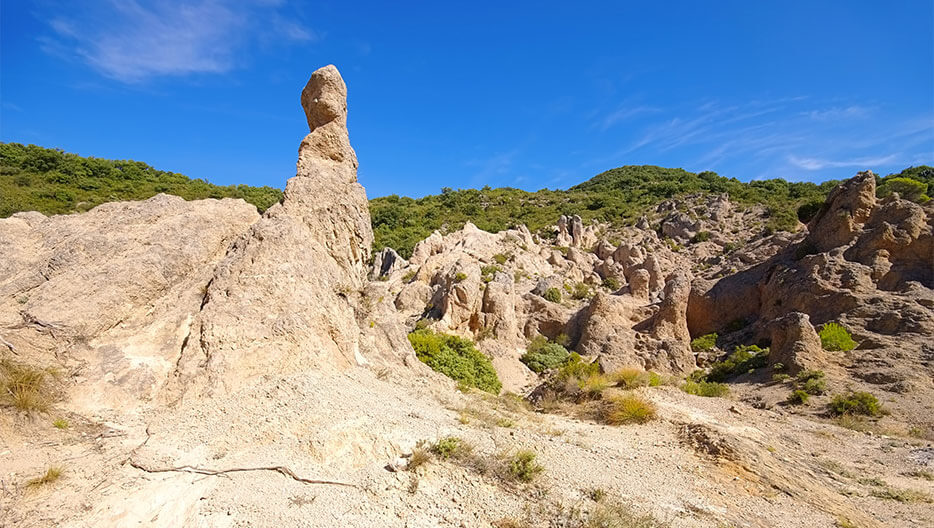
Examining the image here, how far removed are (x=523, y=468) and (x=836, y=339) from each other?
1553cm

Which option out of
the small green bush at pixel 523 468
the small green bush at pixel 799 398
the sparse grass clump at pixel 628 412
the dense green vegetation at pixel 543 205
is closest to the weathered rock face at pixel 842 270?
the small green bush at pixel 799 398

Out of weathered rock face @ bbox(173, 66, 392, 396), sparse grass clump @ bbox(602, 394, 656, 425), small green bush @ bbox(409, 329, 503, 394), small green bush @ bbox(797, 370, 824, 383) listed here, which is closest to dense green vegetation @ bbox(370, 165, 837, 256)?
small green bush @ bbox(409, 329, 503, 394)

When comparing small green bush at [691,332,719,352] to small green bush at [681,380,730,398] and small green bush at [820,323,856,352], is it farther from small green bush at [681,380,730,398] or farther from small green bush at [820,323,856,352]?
small green bush at [681,380,730,398]

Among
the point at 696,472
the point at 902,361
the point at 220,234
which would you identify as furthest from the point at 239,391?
the point at 902,361

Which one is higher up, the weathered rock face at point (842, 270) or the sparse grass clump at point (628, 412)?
the weathered rock face at point (842, 270)

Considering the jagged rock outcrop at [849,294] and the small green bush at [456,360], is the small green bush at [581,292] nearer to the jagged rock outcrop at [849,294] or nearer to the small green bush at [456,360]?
the jagged rock outcrop at [849,294]

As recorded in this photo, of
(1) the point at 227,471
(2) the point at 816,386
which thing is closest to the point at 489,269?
(2) the point at 816,386

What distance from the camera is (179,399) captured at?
556 cm

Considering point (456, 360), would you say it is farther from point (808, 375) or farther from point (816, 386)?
point (808, 375)

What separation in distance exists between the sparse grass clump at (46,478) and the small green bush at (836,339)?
19.5 m

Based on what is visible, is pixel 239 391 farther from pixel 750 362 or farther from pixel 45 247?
pixel 750 362

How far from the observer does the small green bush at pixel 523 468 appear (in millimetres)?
5555

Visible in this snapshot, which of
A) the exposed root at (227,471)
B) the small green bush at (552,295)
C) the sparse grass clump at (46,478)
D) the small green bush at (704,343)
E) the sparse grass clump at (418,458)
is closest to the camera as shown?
the sparse grass clump at (46,478)

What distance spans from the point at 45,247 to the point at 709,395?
55.5 ft
